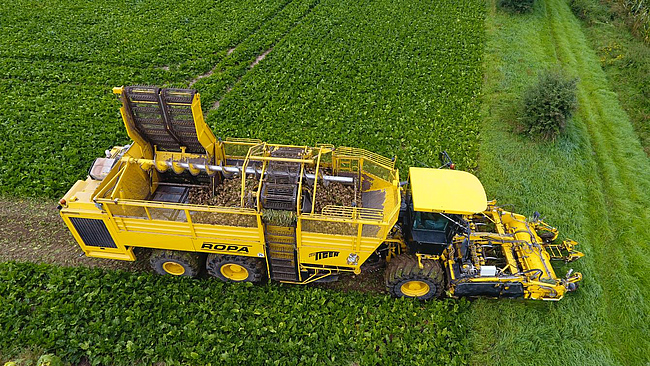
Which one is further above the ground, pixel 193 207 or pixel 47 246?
pixel 193 207

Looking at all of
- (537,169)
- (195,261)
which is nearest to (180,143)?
(195,261)

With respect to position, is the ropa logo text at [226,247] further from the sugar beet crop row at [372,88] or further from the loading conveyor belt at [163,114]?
the sugar beet crop row at [372,88]

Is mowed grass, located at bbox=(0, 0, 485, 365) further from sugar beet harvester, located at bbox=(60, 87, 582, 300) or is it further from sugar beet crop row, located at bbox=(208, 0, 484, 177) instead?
sugar beet harvester, located at bbox=(60, 87, 582, 300)

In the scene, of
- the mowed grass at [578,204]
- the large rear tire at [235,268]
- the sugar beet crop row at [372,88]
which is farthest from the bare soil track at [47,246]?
the sugar beet crop row at [372,88]

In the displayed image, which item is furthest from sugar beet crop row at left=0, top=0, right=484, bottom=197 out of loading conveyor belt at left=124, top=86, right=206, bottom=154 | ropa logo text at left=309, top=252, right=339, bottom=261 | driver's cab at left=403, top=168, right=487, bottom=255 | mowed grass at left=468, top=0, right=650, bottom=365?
ropa logo text at left=309, top=252, right=339, bottom=261

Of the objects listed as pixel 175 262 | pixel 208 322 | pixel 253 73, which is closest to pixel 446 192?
pixel 208 322

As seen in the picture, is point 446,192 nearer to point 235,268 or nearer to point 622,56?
point 235,268

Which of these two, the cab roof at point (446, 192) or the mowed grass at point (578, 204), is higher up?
the cab roof at point (446, 192)
